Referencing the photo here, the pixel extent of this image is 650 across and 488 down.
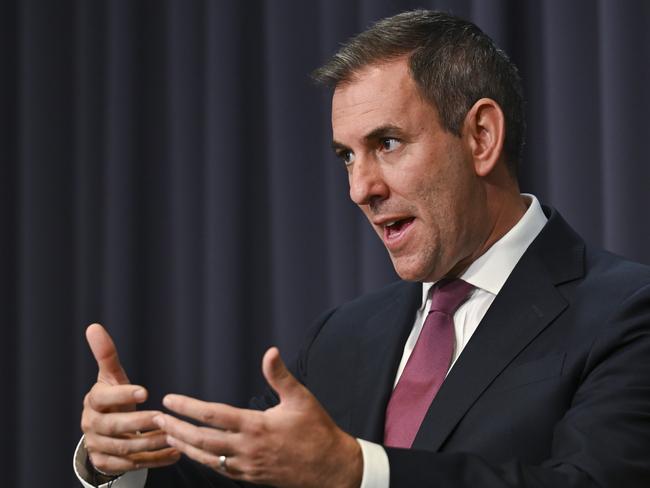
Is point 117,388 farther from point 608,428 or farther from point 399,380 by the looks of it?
point 608,428

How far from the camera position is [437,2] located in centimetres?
221

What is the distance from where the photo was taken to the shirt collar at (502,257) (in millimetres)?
1581

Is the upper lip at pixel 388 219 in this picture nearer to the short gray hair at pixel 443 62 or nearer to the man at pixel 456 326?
the man at pixel 456 326

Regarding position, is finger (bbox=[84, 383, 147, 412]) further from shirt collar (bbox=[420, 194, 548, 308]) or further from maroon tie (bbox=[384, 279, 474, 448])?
shirt collar (bbox=[420, 194, 548, 308])

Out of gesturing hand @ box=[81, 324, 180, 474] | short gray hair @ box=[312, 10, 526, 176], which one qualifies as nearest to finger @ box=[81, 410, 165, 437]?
gesturing hand @ box=[81, 324, 180, 474]

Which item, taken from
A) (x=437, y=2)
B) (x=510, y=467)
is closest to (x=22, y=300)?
(x=437, y=2)

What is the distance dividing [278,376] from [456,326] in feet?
1.75

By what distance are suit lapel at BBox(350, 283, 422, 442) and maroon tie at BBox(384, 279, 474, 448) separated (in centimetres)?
2

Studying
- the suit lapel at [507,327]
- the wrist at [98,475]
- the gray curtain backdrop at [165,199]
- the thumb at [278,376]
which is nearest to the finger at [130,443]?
the wrist at [98,475]

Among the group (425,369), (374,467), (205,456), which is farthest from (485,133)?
(205,456)

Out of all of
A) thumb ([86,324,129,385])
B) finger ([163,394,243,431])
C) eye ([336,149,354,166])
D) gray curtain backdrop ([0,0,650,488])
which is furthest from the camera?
gray curtain backdrop ([0,0,650,488])

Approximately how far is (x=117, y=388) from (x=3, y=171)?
1.49m

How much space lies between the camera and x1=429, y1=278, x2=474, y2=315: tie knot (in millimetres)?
1595

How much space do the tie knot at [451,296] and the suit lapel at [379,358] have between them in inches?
3.5
